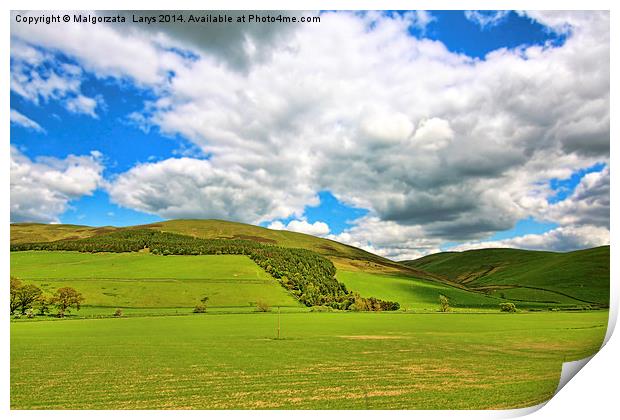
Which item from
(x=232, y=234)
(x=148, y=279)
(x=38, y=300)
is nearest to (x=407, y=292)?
(x=232, y=234)

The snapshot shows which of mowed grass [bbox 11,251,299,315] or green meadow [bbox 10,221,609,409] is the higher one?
mowed grass [bbox 11,251,299,315]

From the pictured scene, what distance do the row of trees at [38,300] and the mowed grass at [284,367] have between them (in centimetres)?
1185

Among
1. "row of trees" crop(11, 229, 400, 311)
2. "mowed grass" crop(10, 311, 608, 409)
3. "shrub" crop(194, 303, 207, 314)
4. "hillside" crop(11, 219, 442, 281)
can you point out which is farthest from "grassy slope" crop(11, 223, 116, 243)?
"mowed grass" crop(10, 311, 608, 409)

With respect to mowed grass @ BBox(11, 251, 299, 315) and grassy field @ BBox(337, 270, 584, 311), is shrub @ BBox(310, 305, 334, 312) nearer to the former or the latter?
mowed grass @ BBox(11, 251, 299, 315)

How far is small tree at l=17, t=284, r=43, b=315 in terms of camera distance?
5266cm

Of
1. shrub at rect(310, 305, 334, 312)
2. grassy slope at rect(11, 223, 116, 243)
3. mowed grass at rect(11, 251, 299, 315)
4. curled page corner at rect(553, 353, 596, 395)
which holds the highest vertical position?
grassy slope at rect(11, 223, 116, 243)

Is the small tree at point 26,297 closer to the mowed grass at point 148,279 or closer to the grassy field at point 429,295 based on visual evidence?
the mowed grass at point 148,279

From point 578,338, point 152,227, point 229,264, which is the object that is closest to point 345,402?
point 578,338

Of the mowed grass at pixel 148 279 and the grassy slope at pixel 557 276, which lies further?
the grassy slope at pixel 557 276

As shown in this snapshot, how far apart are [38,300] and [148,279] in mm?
17444

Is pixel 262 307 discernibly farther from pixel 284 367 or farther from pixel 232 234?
pixel 232 234

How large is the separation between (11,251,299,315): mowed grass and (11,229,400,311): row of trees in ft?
9.29

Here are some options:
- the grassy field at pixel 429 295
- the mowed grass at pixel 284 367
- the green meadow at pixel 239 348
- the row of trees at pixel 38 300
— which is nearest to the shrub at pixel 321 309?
the green meadow at pixel 239 348

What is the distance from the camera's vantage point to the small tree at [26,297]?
5266 centimetres
